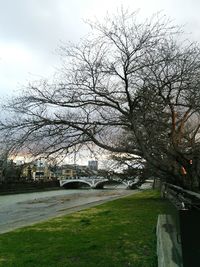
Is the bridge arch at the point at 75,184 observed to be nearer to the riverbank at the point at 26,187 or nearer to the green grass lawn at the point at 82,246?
the riverbank at the point at 26,187

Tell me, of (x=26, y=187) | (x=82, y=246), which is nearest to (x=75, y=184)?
(x=26, y=187)

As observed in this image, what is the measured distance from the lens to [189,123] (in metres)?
25.5

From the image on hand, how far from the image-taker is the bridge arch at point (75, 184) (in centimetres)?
12519

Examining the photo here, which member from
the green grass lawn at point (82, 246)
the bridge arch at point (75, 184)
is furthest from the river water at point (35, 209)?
the bridge arch at point (75, 184)

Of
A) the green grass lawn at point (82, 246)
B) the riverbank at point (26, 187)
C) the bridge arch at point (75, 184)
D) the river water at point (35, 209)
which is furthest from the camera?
the bridge arch at point (75, 184)

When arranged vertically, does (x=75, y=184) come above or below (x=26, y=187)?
above

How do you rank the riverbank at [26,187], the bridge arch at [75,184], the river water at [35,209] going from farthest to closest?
1. the bridge arch at [75,184]
2. the riverbank at [26,187]
3. the river water at [35,209]

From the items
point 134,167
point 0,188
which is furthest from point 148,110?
point 0,188

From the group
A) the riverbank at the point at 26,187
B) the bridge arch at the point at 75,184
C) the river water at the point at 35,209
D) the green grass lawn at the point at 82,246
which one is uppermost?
the bridge arch at the point at 75,184

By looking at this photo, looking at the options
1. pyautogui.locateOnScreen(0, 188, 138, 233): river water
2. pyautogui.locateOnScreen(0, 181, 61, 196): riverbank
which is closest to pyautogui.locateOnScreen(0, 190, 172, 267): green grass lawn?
pyautogui.locateOnScreen(0, 188, 138, 233): river water

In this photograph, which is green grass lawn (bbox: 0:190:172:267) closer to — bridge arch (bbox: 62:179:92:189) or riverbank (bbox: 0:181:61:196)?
riverbank (bbox: 0:181:61:196)

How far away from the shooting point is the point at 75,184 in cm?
13062

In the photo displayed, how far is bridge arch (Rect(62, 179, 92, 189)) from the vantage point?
125188 millimetres

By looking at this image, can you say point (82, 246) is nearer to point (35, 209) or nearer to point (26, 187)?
point (35, 209)
